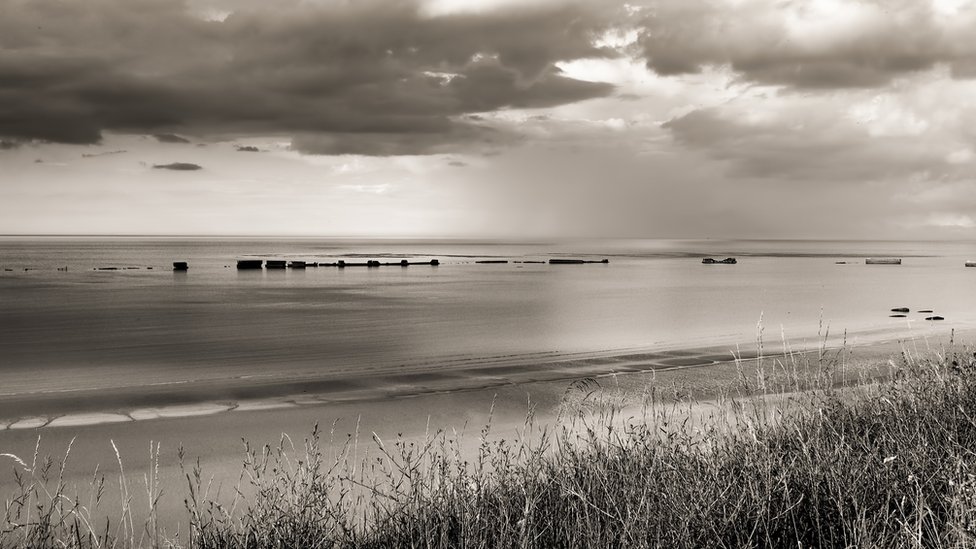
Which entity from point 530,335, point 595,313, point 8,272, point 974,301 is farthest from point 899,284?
point 8,272

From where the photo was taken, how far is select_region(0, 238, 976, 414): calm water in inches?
726

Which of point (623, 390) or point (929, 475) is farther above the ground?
point (929, 475)

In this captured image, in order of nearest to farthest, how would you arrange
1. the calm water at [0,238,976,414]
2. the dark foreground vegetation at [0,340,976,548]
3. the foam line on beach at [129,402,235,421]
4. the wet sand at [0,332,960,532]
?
the dark foreground vegetation at [0,340,976,548], the wet sand at [0,332,960,532], the foam line on beach at [129,402,235,421], the calm water at [0,238,976,414]

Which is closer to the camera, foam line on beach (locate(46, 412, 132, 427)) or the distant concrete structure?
foam line on beach (locate(46, 412, 132, 427))

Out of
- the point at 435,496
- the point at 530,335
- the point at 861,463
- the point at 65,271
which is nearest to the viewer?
the point at 435,496

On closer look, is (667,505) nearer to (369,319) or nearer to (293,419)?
(293,419)

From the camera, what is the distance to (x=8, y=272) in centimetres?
5903

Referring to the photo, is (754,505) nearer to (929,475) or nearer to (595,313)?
(929,475)

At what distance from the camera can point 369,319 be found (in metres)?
29.2

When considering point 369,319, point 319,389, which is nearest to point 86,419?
point 319,389

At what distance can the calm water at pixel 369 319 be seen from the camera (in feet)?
60.5

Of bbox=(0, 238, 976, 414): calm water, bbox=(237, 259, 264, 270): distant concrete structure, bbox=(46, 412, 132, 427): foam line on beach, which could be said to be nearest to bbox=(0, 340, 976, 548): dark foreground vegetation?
bbox=(46, 412, 132, 427): foam line on beach

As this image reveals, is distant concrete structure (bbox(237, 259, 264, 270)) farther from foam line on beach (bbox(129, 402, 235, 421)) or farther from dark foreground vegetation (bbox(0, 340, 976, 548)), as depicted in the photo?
dark foreground vegetation (bbox(0, 340, 976, 548))

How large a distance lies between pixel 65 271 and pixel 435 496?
213ft
